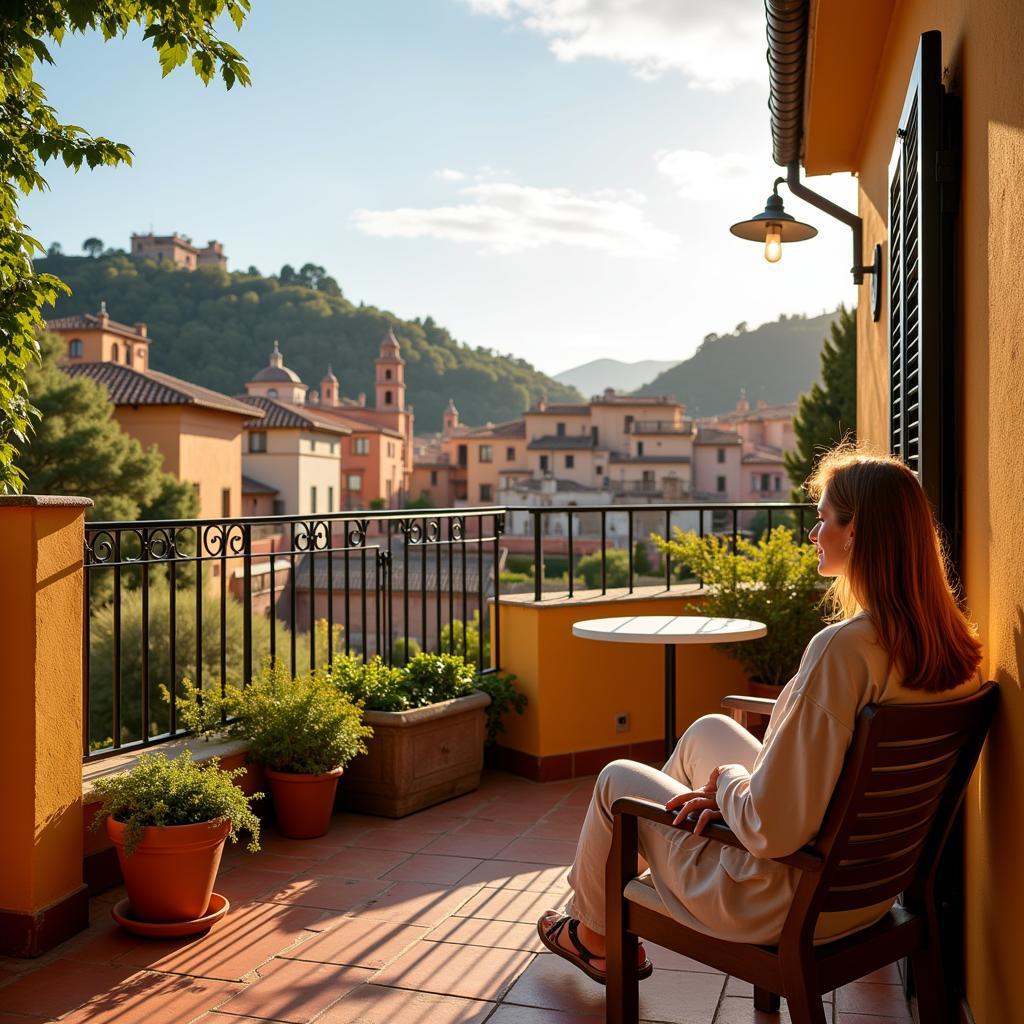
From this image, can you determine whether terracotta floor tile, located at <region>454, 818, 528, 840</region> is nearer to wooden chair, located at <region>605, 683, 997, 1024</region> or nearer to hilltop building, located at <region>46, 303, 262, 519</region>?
wooden chair, located at <region>605, 683, 997, 1024</region>

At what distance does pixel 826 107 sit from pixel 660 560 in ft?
131

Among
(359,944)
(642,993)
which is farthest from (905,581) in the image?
(359,944)

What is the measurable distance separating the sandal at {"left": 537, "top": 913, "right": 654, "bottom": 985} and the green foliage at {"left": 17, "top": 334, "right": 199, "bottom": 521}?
83.6 feet

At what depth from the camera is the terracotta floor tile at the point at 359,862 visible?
366 centimetres

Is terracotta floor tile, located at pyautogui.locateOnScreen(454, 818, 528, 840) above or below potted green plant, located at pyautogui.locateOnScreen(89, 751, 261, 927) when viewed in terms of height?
below

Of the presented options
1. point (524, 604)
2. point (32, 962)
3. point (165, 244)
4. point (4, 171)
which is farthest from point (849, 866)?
point (165, 244)

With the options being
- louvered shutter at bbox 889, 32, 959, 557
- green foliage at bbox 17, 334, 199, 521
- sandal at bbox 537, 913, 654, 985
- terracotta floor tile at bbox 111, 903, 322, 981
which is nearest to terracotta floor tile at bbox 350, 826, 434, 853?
terracotta floor tile at bbox 111, 903, 322, 981

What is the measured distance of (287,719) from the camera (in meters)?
3.93

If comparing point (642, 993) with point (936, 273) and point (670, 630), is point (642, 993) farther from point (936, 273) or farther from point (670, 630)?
point (936, 273)

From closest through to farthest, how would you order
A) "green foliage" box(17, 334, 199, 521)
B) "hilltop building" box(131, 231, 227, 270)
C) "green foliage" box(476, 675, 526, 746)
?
"green foliage" box(476, 675, 526, 746)
"green foliage" box(17, 334, 199, 521)
"hilltop building" box(131, 231, 227, 270)

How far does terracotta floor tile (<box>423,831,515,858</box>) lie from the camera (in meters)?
3.88

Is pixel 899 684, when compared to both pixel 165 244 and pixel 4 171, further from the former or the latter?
pixel 165 244

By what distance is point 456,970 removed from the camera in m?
2.87

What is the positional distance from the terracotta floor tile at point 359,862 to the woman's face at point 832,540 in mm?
2276
